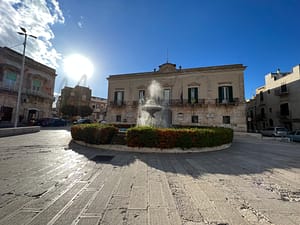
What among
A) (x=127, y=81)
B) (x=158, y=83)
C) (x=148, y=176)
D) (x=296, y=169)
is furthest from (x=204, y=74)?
(x=148, y=176)

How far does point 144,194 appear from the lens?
3.16m

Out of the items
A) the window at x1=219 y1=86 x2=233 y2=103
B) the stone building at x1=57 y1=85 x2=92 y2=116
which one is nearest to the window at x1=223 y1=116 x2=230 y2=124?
the window at x1=219 y1=86 x2=233 y2=103

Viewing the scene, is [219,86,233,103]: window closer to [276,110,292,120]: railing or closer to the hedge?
[276,110,292,120]: railing

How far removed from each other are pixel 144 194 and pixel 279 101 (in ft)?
101

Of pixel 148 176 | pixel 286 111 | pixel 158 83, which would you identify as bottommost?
pixel 148 176

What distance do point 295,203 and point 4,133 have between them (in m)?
16.5

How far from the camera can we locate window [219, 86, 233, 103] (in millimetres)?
20859

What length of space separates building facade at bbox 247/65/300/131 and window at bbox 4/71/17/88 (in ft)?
125

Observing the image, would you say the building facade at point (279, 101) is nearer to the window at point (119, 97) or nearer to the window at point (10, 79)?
the window at point (119, 97)

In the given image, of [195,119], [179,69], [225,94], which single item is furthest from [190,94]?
[225,94]

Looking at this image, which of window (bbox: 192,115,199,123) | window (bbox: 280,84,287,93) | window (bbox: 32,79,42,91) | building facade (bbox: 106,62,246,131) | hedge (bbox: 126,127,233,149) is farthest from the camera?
window (bbox: 32,79,42,91)

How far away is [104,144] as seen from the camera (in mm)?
7941

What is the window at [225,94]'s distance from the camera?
20.9 m

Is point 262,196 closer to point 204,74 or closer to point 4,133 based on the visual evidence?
point 4,133
